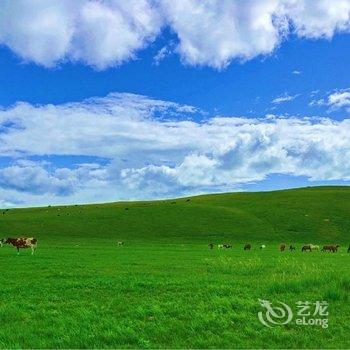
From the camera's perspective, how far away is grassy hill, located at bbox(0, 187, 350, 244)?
8475cm

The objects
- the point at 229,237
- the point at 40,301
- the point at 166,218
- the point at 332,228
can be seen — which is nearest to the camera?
the point at 40,301

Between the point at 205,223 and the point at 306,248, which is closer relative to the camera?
the point at 306,248

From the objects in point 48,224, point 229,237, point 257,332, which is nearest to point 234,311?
point 257,332

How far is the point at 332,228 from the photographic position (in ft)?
302

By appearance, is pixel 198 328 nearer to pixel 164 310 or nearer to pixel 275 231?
pixel 164 310

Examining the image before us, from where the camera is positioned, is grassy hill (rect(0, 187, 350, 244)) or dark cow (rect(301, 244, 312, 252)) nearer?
dark cow (rect(301, 244, 312, 252))

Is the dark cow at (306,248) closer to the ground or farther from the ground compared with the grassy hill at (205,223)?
closer to the ground

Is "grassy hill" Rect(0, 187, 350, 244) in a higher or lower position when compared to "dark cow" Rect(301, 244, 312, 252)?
higher

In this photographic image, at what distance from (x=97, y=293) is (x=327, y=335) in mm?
8690

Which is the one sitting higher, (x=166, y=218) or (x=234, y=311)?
(x=166, y=218)

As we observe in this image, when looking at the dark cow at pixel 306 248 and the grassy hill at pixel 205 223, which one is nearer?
the dark cow at pixel 306 248

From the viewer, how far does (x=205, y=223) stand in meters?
94.8

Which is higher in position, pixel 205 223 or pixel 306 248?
pixel 205 223

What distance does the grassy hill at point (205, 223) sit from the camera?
84.8 m
